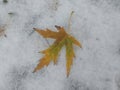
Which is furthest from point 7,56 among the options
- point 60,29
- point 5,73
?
point 60,29

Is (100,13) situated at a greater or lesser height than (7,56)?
greater

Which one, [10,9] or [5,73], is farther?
[10,9]

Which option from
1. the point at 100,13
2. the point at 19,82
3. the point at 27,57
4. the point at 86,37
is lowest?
the point at 19,82

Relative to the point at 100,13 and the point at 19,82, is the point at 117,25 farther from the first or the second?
the point at 19,82
